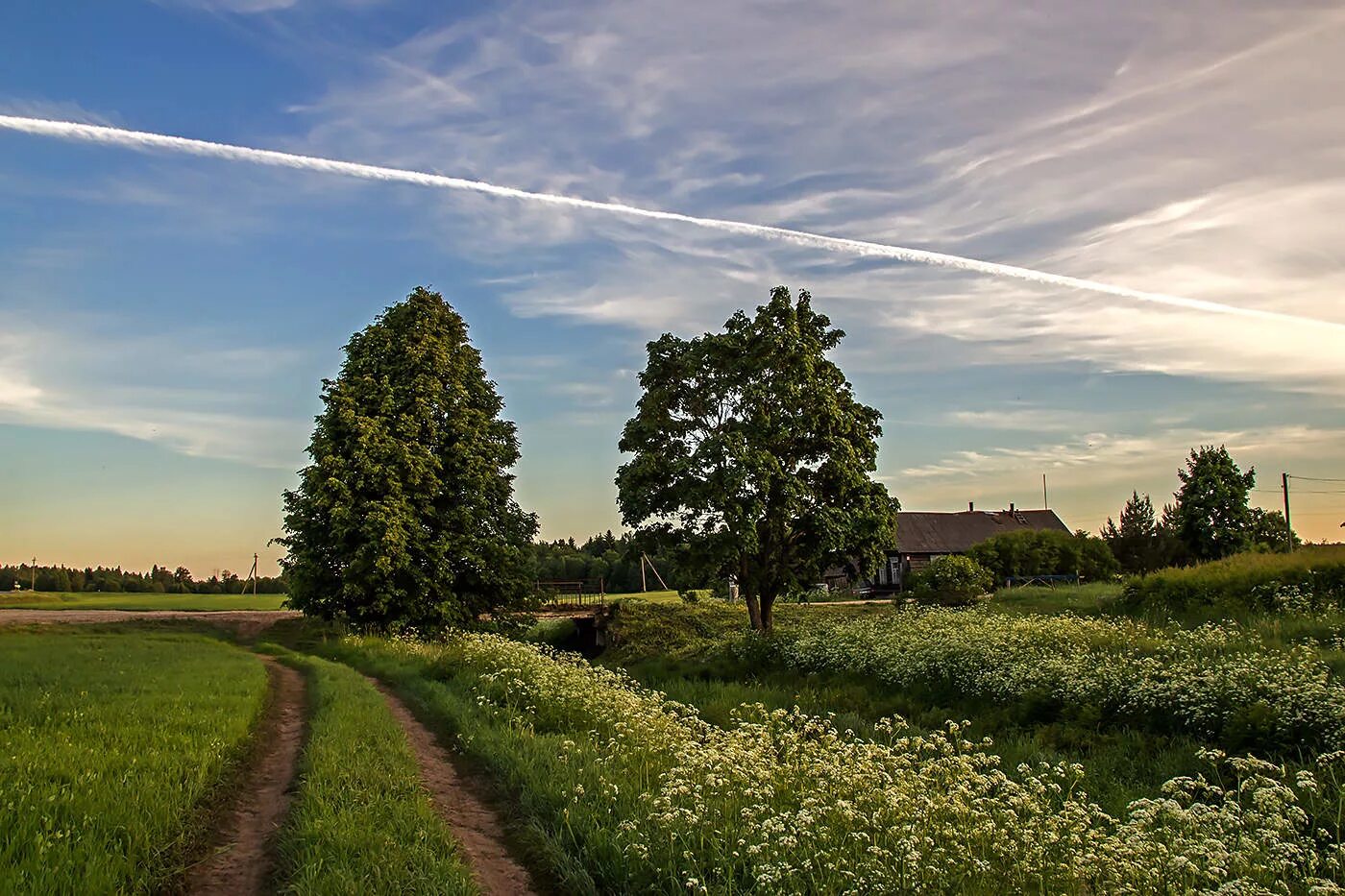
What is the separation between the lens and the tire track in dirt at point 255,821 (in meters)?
6.81

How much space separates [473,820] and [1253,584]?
77.7 ft

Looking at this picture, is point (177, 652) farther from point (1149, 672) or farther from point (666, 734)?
point (1149, 672)

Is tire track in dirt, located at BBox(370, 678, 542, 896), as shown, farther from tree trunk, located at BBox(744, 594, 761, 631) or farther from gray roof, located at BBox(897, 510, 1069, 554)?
gray roof, located at BBox(897, 510, 1069, 554)

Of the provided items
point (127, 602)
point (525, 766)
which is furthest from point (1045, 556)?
point (127, 602)

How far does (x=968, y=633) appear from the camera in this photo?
842 inches

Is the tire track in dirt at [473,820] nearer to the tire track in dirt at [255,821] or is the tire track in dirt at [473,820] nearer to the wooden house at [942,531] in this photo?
the tire track in dirt at [255,821]

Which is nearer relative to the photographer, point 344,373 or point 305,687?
point 305,687

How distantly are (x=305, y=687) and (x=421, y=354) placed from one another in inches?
720

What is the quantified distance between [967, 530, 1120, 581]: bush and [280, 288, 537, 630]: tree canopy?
30.0m

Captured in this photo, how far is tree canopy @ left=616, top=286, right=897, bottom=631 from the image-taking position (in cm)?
2767

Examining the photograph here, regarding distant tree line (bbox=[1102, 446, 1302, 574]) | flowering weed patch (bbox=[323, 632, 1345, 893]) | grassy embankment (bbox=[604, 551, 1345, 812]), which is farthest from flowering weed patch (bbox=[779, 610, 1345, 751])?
distant tree line (bbox=[1102, 446, 1302, 574])

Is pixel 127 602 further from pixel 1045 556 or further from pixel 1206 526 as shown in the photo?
pixel 1206 526

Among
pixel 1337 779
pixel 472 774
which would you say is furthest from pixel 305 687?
pixel 1337 779

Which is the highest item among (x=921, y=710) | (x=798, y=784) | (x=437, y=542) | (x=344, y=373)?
(x=344, y=373)
